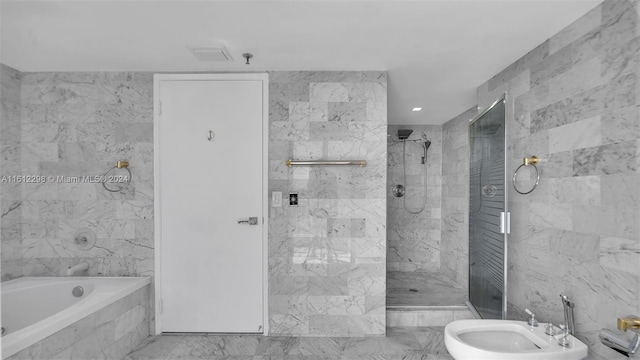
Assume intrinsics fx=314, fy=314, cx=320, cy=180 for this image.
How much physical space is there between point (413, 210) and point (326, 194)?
2206 mm

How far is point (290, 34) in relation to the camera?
2.00 metres

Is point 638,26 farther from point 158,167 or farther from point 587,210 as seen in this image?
point 158,167

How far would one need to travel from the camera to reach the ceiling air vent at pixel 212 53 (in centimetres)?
217

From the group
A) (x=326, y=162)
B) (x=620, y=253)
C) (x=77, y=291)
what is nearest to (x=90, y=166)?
(x=77, y=291)

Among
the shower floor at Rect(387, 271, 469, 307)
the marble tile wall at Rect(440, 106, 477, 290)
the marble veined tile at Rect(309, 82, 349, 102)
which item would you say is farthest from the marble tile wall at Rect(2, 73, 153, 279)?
the marble tile wall at Rect(440, 106, 477, 290)

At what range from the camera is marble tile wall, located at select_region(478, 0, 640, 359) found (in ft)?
4.93

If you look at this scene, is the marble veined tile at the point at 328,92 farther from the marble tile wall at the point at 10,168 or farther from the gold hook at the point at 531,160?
the marble tile wall at the point at 10,168

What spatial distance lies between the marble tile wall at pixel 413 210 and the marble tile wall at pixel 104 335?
119 inches

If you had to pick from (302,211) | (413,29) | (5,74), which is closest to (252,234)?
(302,211)

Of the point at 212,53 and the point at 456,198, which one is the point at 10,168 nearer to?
the point at 212,53

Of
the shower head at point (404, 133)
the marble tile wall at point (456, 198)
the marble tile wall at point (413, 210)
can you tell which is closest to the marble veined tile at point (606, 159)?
the marble tile wall at point (456, 198)

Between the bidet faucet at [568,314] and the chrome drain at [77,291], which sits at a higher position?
the bidet faucet at [568,314]

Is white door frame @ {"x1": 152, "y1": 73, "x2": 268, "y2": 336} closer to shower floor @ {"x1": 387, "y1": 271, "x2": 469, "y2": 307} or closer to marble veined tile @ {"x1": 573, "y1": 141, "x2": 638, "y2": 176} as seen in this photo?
shower floor @ {"x1": 387, "y1": 271, "x2": 469, "y2": 307}

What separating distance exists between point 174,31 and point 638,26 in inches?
97.0
